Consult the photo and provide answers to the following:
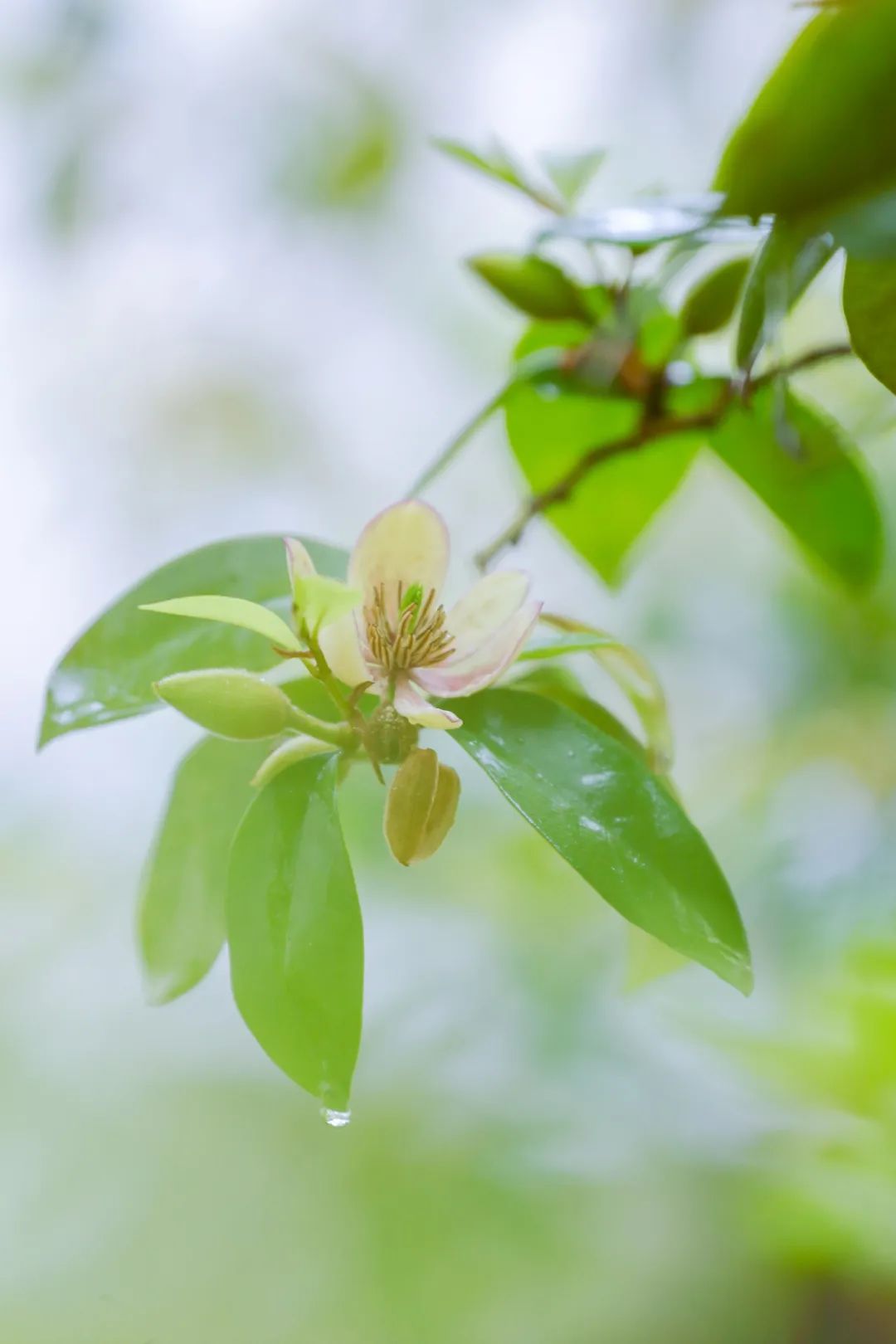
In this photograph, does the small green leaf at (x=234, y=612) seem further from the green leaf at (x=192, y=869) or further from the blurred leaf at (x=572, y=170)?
the blurred leaf at (x=572, y=170)

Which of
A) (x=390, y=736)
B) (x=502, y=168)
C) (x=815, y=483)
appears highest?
(x=502, y=168)

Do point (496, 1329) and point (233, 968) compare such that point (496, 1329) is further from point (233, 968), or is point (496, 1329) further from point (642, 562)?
point (642, 562)

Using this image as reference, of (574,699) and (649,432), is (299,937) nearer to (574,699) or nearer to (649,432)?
(574,699)

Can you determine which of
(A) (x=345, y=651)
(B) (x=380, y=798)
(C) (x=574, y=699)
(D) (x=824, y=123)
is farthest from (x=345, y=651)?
(B) (x=380, y=798)

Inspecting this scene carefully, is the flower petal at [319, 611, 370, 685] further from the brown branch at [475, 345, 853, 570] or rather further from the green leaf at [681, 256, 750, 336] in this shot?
the green leaf at [681, 256, 750, 336]

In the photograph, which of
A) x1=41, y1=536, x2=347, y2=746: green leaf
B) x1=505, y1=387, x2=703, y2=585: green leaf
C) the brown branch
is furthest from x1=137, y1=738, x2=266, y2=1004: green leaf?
x1=505, y1=387, x2=703, y2=585: green leaf

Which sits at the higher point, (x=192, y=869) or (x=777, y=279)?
(x=777, y=279)

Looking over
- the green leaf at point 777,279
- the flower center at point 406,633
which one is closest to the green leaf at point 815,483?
the green leaf at point 777,279

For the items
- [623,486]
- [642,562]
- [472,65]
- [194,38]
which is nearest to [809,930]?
[642,562]
